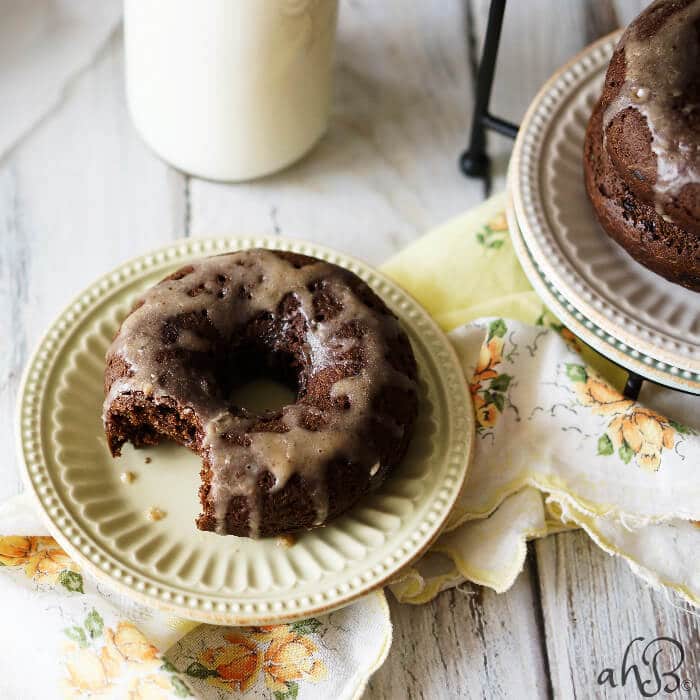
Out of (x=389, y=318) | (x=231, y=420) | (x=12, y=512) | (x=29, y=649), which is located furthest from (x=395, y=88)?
(x=29, y=649)

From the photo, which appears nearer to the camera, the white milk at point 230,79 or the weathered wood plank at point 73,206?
the white milk at point 230,79

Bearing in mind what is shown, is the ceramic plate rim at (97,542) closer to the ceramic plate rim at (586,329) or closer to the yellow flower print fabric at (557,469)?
the yellow flower print fabric at (557,469)

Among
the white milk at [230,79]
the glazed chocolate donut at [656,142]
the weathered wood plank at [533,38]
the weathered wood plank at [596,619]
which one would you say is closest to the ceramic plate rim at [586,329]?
the glazed chocolate donut at [656,142]

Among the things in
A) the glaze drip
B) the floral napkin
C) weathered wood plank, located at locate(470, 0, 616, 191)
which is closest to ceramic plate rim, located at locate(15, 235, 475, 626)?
the floral napkin

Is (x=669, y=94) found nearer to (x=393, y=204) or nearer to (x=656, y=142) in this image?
(x=656, y=142)

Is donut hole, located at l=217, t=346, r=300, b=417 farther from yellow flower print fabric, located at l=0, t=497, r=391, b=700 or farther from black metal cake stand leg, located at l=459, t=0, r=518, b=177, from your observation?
black metal cake stand leg, located at l=459, t=0, r=518, b=177

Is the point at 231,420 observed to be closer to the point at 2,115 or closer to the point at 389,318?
the point at 389,318
